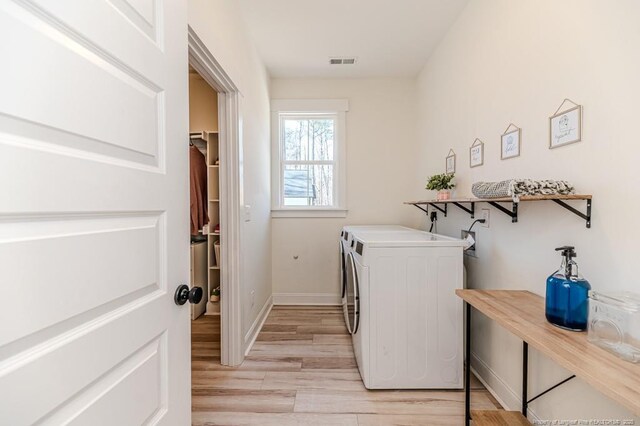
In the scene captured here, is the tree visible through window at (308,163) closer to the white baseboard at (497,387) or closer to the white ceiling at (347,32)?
the white ceiling at (347,32)

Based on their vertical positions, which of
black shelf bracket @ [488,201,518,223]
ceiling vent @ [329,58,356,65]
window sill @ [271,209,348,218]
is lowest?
window sill @ [271,209,348,218]

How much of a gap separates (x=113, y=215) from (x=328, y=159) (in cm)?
300

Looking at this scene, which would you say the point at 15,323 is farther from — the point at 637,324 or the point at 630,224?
the point at 630,224

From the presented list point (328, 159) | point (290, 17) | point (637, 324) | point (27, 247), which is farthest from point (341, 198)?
point (27, 247)

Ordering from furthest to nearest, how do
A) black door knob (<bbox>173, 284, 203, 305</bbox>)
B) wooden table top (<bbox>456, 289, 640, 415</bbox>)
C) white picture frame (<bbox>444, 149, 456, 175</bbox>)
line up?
white picture frame (<bbox>444, 149, 456, 175</bbox>), black door knob (<bbox>173, 284, 203, 305</bbox>), wooden table top (<bbox>456, 289, 640, 415</bbox>)

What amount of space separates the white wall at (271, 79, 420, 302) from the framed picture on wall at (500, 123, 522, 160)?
1714mm

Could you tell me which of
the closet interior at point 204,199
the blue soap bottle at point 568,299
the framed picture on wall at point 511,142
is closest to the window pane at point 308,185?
the closet interior at point 204,199

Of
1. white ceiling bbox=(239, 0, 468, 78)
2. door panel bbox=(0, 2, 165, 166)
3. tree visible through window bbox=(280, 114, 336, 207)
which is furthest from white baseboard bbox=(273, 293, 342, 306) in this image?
door panel bbox=(0, 2, 165, 166)

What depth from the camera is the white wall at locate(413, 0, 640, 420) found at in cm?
108

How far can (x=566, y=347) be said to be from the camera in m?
0.96

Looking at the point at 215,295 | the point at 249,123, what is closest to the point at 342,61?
the point at 249,123

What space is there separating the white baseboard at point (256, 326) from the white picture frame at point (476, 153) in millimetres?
2118

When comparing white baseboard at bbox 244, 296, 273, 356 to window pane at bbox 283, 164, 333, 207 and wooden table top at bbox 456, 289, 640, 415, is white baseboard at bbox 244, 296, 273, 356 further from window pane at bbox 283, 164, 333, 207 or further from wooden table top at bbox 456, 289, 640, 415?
wooden table top at bbox 456, 289, 640, 415

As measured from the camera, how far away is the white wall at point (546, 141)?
3.53ft
